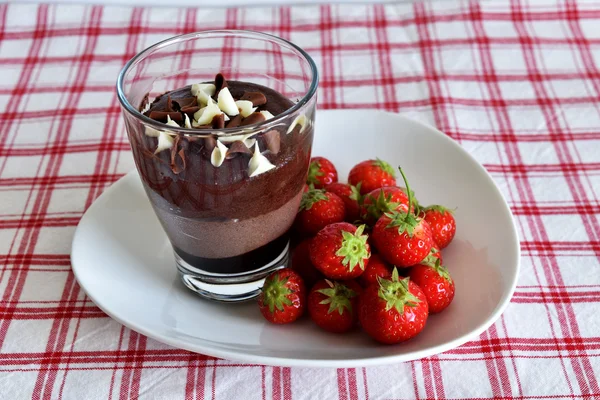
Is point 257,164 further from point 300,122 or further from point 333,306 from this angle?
point 333,306

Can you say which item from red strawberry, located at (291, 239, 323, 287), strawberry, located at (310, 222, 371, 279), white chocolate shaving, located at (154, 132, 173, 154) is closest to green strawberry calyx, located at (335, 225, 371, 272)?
strawberry, located at (310, 222, 371, 279)

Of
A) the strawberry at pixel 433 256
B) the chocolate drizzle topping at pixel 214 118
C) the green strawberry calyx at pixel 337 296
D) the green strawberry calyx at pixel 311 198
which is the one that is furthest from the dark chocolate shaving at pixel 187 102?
the strawberry at pixel 433 256

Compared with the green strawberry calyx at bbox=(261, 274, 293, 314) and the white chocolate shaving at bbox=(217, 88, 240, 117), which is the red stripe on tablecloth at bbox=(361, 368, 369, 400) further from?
the white chocolate shaving at bbox=(217, 88, 240, 117)

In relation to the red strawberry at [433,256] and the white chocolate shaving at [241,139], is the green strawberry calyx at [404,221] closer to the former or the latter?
the red strawberry at [433,256]

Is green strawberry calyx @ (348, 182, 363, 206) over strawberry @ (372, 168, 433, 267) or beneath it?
beneath

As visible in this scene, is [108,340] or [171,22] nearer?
[108,340]

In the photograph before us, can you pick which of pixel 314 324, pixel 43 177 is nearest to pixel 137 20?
pixel 43 177

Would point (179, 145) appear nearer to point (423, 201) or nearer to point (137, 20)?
point (423, 201)
